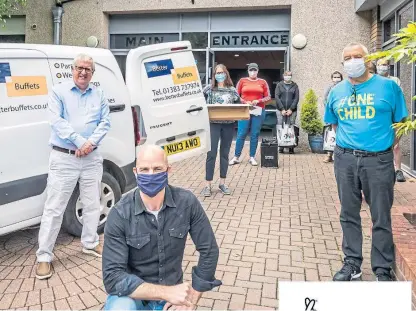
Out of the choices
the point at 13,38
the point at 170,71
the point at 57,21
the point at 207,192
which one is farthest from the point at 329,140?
the point at 13,38

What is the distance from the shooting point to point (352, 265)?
3.57 m

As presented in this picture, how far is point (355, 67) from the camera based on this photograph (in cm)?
333

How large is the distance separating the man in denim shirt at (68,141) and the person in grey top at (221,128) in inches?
99.4

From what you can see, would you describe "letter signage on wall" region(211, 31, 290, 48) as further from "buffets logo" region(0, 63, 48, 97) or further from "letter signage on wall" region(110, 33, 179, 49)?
"buffets logo" region(0, 63, 48, 97)

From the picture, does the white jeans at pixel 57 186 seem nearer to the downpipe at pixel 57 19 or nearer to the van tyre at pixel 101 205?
the van tyre at pixel 101 205

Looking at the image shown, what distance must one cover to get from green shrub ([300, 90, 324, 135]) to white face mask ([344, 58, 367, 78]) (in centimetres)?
707

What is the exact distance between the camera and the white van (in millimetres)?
3885

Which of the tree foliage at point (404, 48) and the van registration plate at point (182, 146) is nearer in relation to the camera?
the tree foliage at point (404, 48)

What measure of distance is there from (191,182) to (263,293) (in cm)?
410

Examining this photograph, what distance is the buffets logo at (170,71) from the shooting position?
5.04 meters

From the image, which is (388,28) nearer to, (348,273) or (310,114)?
(310,114)

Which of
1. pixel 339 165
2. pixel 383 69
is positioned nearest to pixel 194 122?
pixel 339 165

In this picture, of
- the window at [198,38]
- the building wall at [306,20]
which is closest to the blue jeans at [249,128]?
the building wall at [306,20]

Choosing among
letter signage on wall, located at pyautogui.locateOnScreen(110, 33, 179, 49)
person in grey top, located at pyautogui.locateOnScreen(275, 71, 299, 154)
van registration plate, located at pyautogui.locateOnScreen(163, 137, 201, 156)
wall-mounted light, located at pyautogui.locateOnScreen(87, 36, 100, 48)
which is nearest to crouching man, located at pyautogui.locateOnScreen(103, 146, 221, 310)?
van registration plate, located at pyautogui.locateOnScreen(163, 137, 201, 156)
